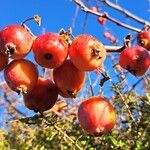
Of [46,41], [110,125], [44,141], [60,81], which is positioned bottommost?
[44,141]

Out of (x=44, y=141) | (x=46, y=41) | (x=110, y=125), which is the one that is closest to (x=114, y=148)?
(x=44, y=141)

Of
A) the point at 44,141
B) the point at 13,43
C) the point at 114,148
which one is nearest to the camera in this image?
the point at 13,43

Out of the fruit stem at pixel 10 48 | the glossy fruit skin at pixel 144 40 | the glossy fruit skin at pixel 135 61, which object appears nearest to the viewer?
the fruit stem at pixel 10 48

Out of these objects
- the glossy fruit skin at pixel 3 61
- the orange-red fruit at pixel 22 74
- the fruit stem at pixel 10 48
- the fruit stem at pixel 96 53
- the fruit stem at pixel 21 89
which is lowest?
the fruit stem at pixel 21 89

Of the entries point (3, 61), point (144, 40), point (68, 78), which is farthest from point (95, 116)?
point (144, 40)

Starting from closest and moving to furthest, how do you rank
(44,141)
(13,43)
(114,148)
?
(13,43)
(114,148)
(44,141)

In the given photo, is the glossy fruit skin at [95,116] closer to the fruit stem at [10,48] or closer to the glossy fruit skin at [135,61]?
the glossy fruit skin at [135,61]

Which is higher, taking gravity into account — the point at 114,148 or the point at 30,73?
the point at 30,73

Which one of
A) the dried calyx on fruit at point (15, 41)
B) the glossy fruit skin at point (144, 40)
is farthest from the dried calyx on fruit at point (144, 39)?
the dried calyx on fruit at point (15, 41)

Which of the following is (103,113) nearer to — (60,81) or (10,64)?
(60,81)
